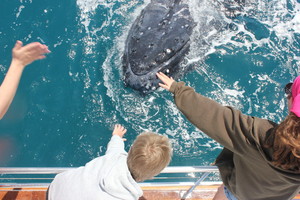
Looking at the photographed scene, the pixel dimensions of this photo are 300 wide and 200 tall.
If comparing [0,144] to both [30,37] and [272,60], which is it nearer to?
[30,37]

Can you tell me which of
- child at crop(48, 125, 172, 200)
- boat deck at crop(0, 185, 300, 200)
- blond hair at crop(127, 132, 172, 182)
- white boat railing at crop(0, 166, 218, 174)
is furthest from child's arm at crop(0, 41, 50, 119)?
boat deck at crop(0, 185, 300, 200)

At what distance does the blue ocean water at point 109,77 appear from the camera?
6.23 metres

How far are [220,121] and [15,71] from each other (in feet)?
7.56

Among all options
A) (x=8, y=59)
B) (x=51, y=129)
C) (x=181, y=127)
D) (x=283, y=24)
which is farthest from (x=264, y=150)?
(x=283, y=24)

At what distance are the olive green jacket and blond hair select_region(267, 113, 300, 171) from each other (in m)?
0.10

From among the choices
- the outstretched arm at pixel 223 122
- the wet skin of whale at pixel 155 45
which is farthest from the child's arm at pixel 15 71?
the wet skin of whale at pixel 155 45

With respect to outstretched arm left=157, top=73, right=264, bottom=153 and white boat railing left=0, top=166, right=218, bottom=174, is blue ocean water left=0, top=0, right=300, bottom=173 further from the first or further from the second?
outstretched arm left=157, top=73, right=264, bottom=153

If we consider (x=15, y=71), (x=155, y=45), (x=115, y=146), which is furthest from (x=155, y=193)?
(x=155, y=45)

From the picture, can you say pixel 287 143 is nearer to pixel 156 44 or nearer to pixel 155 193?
pixel 155 193

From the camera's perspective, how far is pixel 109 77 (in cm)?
675

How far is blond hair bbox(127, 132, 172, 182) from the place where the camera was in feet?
8.89

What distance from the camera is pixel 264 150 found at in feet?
7.64

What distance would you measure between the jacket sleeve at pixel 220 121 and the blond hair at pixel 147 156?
436mm

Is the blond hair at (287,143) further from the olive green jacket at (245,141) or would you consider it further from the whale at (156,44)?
the whale at (156,44)
